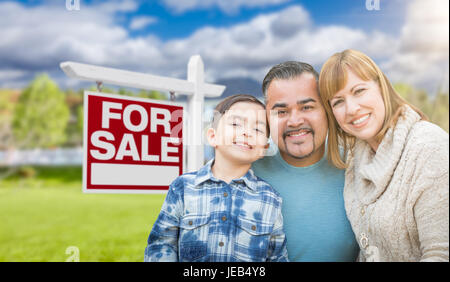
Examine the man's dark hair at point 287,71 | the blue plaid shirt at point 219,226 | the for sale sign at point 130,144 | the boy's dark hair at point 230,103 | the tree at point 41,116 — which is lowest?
the blue plaid shirt at point 219,226

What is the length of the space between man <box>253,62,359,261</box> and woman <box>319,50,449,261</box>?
45mm

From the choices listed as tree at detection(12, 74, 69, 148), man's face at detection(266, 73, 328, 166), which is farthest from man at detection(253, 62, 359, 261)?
tree at detection(12, 74, 69, 148)

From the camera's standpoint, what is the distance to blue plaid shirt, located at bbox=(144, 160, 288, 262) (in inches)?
62.9

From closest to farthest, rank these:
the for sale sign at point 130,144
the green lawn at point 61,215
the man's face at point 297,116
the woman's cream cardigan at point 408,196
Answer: the woman's cream cardigan at point 408,196, the man's face at point 297,116, the for sale sign at point 130,144, the green lawn at point 61,215

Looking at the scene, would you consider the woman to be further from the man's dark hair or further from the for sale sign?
the for sale sign

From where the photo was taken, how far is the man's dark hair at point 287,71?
5.60ft

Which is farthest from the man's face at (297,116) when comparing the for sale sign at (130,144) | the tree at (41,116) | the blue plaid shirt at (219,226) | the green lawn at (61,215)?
the tree at (41,116)

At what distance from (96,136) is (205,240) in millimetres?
701

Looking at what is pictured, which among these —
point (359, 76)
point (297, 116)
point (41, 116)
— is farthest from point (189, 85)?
point (41, 116)

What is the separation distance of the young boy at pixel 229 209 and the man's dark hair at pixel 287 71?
129mm

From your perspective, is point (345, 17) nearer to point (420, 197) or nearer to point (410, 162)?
point (410, 162)

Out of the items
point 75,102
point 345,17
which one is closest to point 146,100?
point 345,17

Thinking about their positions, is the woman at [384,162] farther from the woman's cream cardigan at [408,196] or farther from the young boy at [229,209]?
the young boy at [229,209]

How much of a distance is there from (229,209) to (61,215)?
736 cm
